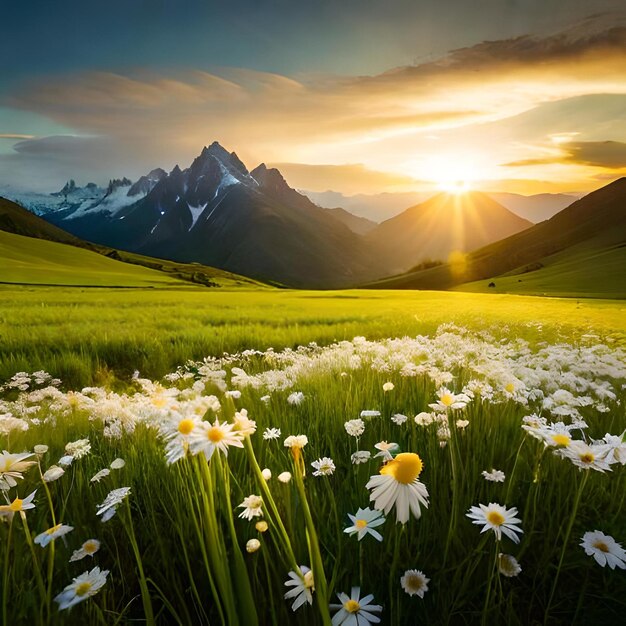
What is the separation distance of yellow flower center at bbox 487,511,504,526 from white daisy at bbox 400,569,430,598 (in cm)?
33

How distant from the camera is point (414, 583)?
1575 millimetres

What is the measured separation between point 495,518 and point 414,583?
0.40m

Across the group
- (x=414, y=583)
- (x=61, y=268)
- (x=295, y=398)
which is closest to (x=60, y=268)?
(x=61, y=268)

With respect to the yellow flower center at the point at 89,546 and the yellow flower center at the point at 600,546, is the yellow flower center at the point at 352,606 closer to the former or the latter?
the yellow flower center at the point at 600,546

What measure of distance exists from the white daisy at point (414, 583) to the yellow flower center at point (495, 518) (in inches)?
13.0

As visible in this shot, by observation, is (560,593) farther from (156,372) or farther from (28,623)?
(156,372)

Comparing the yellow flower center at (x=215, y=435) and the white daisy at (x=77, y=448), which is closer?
the yellow flower center at (x=215, y=435)

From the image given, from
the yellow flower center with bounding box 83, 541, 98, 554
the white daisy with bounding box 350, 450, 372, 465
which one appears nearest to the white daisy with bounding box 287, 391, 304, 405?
the white daisy with bounding box 350, 450, 372, 465

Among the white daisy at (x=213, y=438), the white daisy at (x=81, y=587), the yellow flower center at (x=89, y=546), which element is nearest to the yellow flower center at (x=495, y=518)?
the white daisy at (x=213, y=438)

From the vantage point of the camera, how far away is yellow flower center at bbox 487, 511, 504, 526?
151 centimetres

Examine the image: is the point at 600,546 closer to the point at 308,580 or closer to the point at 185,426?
the point at 308,580

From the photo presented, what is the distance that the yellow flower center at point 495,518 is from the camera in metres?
1.51

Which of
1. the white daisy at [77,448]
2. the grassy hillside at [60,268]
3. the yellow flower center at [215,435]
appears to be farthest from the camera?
the grassy hillside at [60,268]

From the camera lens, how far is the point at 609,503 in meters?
2.38
